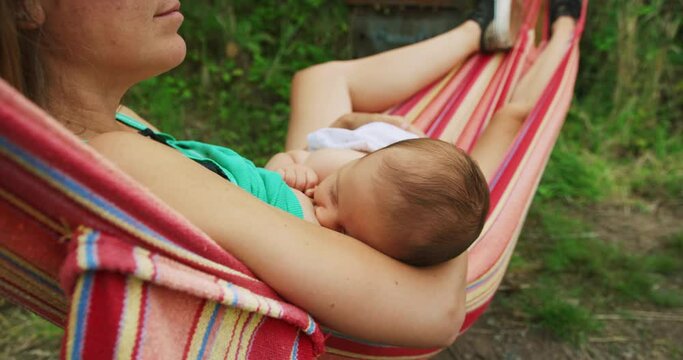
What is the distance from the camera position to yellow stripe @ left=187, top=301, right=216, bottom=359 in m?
0.75

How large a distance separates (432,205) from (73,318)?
0.59 metres

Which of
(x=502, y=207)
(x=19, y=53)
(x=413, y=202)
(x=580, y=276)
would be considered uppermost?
(x=19, y=53)

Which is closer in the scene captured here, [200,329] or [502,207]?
[200,329]

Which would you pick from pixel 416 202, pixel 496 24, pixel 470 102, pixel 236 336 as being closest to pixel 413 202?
pixel 416 202

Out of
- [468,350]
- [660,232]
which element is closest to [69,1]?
[468,350]

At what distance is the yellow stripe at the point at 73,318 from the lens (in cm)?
65

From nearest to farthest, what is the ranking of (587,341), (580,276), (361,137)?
(361,137) < (587,341) < (580,276)

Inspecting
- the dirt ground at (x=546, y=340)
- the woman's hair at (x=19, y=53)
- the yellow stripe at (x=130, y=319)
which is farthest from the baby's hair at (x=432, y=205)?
the dirt ground at (x=546, y=340)

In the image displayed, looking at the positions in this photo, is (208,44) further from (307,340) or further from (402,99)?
(307,340)

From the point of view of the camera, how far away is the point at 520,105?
1.94 m

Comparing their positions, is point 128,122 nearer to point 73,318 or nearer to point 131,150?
point 131,150

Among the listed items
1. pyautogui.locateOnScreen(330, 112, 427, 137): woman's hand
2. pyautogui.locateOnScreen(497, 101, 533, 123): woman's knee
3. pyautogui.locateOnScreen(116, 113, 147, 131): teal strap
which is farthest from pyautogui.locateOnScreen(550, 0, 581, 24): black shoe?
pyautogui.locateOnScreen(116, 113, 147, 131): teal strap

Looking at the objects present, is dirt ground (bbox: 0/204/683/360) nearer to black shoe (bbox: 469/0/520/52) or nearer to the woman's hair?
black shoe (bbox: 469/0/520/52)

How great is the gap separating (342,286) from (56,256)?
1.21ft
